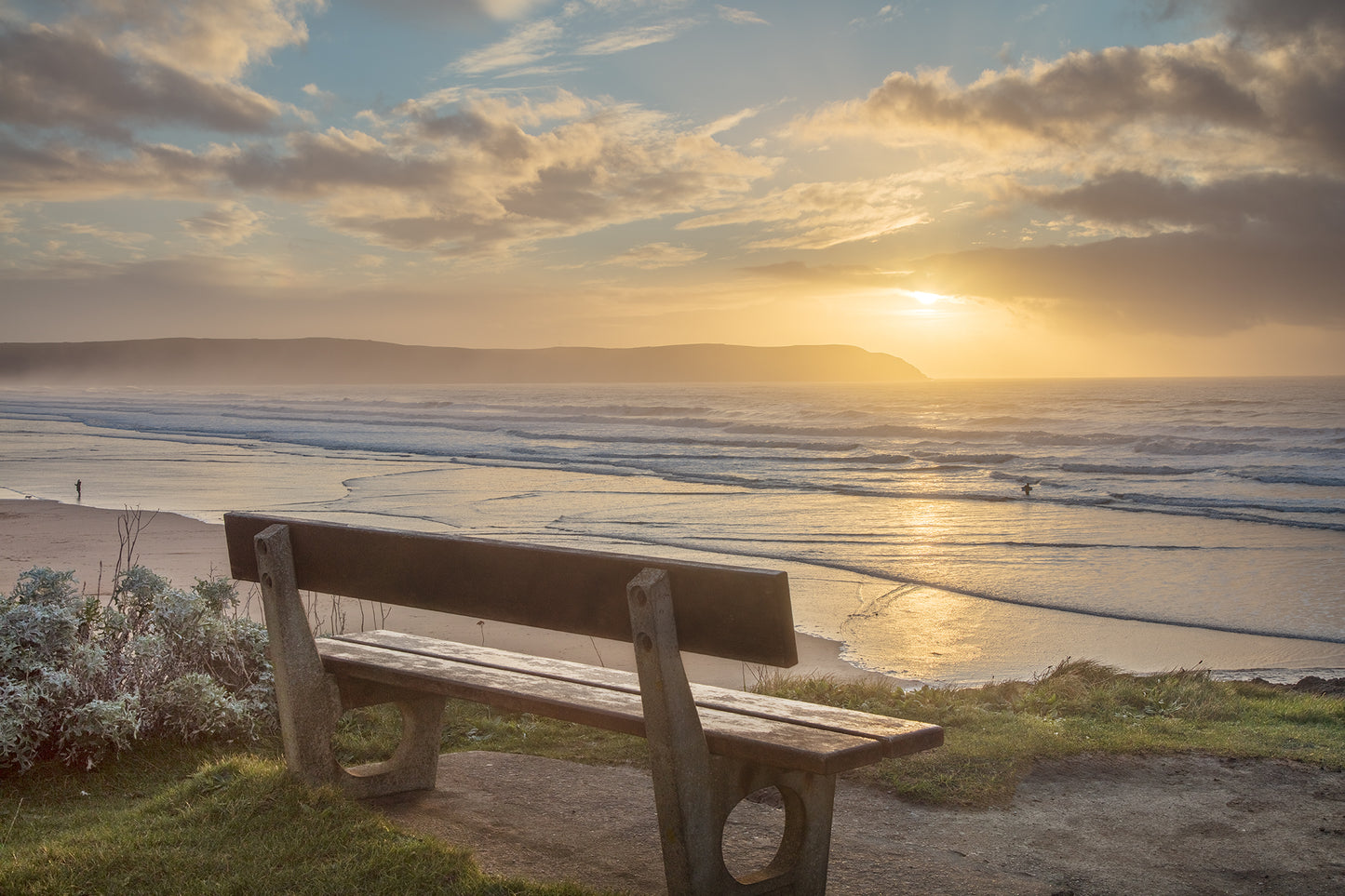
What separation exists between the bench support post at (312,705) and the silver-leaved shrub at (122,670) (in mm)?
1266

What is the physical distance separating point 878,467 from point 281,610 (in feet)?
77.8

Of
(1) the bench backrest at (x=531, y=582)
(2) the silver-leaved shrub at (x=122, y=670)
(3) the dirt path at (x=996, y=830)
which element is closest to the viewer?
(1) the bench backrest at (x=531, y=582)

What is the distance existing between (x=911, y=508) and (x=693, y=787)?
14998mm

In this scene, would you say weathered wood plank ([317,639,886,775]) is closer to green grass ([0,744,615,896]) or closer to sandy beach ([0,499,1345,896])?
green grass ([0,744,615,896])

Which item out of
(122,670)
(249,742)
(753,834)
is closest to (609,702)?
(753,834)

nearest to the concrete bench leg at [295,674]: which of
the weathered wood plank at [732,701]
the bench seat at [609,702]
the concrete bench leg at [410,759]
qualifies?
the bench seat at [609,702]

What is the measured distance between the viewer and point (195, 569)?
963cm

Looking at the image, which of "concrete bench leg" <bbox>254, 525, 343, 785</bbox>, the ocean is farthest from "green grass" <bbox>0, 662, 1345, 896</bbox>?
the ocean

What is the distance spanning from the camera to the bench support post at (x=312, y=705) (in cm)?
323

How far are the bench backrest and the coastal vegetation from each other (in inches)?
33.6

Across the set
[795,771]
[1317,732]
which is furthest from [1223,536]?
[795,771]

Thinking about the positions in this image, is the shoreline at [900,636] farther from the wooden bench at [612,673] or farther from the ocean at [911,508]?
the wooden bench at [612,673]

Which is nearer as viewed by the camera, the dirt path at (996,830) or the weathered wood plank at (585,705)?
the weathered wood plank at (585,705)

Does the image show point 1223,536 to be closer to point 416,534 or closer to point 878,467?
point 878,467
